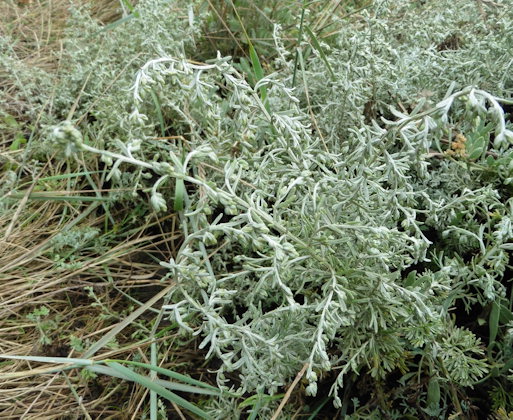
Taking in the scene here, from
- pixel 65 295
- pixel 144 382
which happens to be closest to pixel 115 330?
pixel 144 382

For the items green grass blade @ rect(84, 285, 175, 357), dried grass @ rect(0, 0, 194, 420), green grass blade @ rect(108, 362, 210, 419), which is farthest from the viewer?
dried grass @ rect(0, 0, 194, 420)

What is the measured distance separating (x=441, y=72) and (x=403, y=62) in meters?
0.17

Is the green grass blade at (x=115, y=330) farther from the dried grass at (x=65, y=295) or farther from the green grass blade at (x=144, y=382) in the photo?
the green grass blade at (x=144, y=382)

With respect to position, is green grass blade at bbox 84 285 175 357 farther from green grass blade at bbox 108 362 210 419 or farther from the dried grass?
green grass blade at bbox 108 362 210 419

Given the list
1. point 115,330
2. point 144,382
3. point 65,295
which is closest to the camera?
point 144,382

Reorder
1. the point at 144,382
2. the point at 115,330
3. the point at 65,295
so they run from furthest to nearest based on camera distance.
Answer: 1. the point at 65,295
2. the point at 115,330
3. the point at 144,382

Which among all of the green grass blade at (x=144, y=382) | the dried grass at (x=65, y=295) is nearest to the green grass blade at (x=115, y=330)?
the dried grass at (x=65, y=295)

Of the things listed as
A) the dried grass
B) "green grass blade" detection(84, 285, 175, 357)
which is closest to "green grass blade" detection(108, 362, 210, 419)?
"green grass blade" detection(84, 285, 175, 357)

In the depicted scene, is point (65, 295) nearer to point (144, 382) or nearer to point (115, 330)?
point (115, 330)

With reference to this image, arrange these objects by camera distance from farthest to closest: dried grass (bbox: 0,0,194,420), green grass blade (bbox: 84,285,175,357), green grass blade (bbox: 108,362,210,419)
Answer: dried grass (bbox: 0,0,194,420) → green grass blade (bbox: 84,285,175,357) → green grass blade (bbox: 108,362,210,419)

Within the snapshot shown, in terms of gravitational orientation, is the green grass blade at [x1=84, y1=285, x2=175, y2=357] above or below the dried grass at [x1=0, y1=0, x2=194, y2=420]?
above

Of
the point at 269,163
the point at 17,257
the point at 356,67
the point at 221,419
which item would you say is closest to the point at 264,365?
the point at 221,419

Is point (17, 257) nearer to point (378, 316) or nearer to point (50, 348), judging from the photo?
point (50, 348)

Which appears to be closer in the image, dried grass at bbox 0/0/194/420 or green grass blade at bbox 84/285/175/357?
green grass blade at bbox 84/285/175/357
